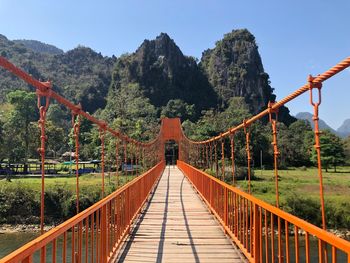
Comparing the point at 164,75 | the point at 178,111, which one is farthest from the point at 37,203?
the point at 164,75

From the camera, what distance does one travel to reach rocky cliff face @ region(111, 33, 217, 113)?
8256 centimetres

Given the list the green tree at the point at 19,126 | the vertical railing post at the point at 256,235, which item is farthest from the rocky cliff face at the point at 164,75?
the vertical railing post at the point at 256,235

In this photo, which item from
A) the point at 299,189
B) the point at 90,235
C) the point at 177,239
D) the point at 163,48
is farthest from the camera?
the point at 163,48

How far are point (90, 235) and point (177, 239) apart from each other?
2.41 metres

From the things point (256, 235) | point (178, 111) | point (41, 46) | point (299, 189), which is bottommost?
point (299, 189)

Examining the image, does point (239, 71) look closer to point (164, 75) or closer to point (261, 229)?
point (164, 75)

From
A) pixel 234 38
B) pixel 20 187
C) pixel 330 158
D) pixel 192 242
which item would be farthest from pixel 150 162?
pixel 234 38

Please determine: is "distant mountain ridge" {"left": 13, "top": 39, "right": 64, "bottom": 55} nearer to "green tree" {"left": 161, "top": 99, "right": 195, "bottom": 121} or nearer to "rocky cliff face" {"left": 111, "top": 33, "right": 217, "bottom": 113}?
"rocky cliff face" {"left": 111, "top": 33, "right": 217, "bottom": 113}

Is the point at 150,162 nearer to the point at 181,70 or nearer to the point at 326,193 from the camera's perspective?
the point at 326,193

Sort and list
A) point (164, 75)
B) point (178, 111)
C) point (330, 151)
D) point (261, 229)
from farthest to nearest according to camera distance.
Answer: point (164, 75), point (178, 111), point (330, 151), point (261, 229)

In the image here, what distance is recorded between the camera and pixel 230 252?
189 inches

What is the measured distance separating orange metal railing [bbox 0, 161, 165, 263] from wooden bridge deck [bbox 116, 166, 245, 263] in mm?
240

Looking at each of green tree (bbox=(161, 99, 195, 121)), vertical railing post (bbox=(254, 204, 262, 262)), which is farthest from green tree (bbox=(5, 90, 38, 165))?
vertical railing post (bbox=(254, 204, 262, 262))

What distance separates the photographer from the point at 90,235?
333 cm
